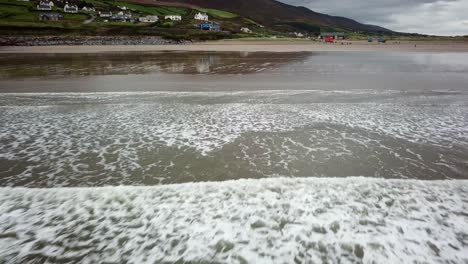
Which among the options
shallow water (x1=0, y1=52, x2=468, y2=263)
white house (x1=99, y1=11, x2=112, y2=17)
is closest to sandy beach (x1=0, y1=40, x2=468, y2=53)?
shallow water (x1=0, y1=52, x2=468, y2=263)

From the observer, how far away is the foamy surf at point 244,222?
10.4ft

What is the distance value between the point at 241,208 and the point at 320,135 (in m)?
3.80

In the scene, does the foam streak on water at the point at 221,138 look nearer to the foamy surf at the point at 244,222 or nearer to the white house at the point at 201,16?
the foamy surf at the point at 244,222

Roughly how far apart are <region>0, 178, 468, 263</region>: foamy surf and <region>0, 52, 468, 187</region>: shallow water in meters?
0.46

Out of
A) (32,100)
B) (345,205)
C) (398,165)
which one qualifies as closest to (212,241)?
(345,205)

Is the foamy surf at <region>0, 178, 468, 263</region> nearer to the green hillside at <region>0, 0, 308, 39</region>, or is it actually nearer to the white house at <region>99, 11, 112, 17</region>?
the green hillside at <region>0, 0, 308, 39</region>

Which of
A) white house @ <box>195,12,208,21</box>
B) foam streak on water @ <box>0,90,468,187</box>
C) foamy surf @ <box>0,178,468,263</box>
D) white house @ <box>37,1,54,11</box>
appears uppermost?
white house @ <box>195,12,208,21</box>

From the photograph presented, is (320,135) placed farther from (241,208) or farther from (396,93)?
(396,93)

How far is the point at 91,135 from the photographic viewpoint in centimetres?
698

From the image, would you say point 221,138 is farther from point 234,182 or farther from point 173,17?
point 173,17

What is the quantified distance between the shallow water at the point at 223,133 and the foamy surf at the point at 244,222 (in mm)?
461

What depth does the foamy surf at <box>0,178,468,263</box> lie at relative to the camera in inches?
124

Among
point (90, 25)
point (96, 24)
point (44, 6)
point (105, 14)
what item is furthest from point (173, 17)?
point (90, 25)

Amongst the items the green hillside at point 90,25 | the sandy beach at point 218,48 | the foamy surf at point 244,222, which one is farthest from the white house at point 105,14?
the foamy surf at point 244,222
